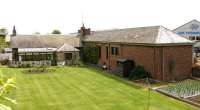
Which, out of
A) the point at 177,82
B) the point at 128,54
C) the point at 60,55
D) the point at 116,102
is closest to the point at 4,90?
the point at 116,102

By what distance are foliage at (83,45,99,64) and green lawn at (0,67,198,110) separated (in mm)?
13213

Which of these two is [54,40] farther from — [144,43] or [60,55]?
[144,43]

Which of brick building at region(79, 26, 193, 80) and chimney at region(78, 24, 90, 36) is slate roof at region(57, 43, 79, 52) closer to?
chimney at region(78, 24, 90, 36)

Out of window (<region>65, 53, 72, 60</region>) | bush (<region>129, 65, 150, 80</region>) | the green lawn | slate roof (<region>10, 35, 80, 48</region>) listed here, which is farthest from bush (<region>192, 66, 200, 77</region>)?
slate roof (<region>10, 35, 80, 48</region>)

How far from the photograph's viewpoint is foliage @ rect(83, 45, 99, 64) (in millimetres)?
45656

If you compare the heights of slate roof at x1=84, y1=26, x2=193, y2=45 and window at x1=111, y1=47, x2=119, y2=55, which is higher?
slate roof at x1=84, y1=26, x2=193, y2=45

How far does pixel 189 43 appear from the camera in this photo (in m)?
30.5

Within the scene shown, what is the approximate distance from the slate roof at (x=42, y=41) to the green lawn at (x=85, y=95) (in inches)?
762

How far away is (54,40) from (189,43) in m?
28.5

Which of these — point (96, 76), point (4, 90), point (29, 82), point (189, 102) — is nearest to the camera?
point (4, 90)

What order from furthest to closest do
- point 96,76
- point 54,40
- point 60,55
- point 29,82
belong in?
point 54,40, point 60,55, point 96,76, point 29,82

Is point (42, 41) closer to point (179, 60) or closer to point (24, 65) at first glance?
point (24, 65)

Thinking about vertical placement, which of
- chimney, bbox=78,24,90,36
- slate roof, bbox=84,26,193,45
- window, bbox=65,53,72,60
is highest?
chimney, bbox=78,24,90,36

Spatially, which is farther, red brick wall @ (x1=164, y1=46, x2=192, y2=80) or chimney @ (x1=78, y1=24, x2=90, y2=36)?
chimney @ (x1=78, y1=24, x2=90, y2=36)
